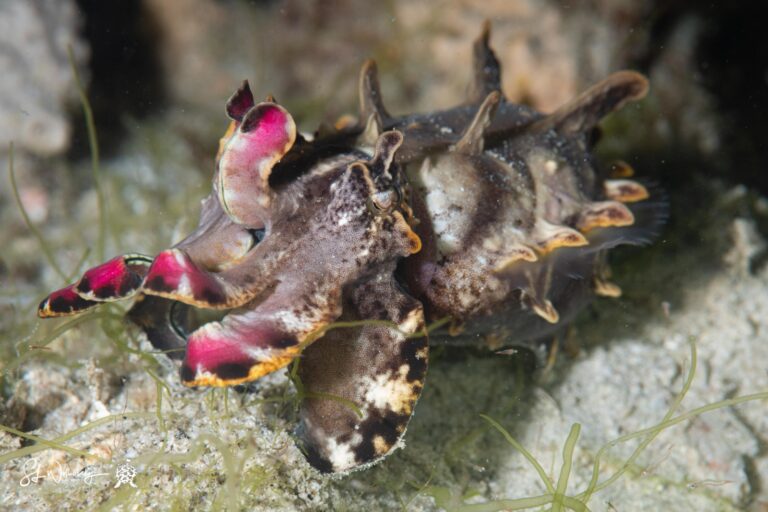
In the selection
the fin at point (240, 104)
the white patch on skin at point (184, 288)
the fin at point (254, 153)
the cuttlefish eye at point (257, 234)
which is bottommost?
the cuttlefish eye at point (257, 234)

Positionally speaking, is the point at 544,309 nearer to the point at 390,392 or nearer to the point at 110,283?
the point at 390,392

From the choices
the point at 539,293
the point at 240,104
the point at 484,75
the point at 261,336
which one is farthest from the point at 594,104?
the point at 261,336

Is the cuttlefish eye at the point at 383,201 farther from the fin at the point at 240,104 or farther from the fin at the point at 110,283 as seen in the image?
the fin at the point at 110,283

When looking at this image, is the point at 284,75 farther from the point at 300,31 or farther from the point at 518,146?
the point at 518,146

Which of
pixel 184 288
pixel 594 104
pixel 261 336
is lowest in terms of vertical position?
pixel 594 104

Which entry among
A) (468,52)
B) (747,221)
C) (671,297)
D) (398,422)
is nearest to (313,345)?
(398,422)

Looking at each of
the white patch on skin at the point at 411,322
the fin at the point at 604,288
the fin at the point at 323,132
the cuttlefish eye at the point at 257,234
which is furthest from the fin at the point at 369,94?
the fin at the point at 604,288
